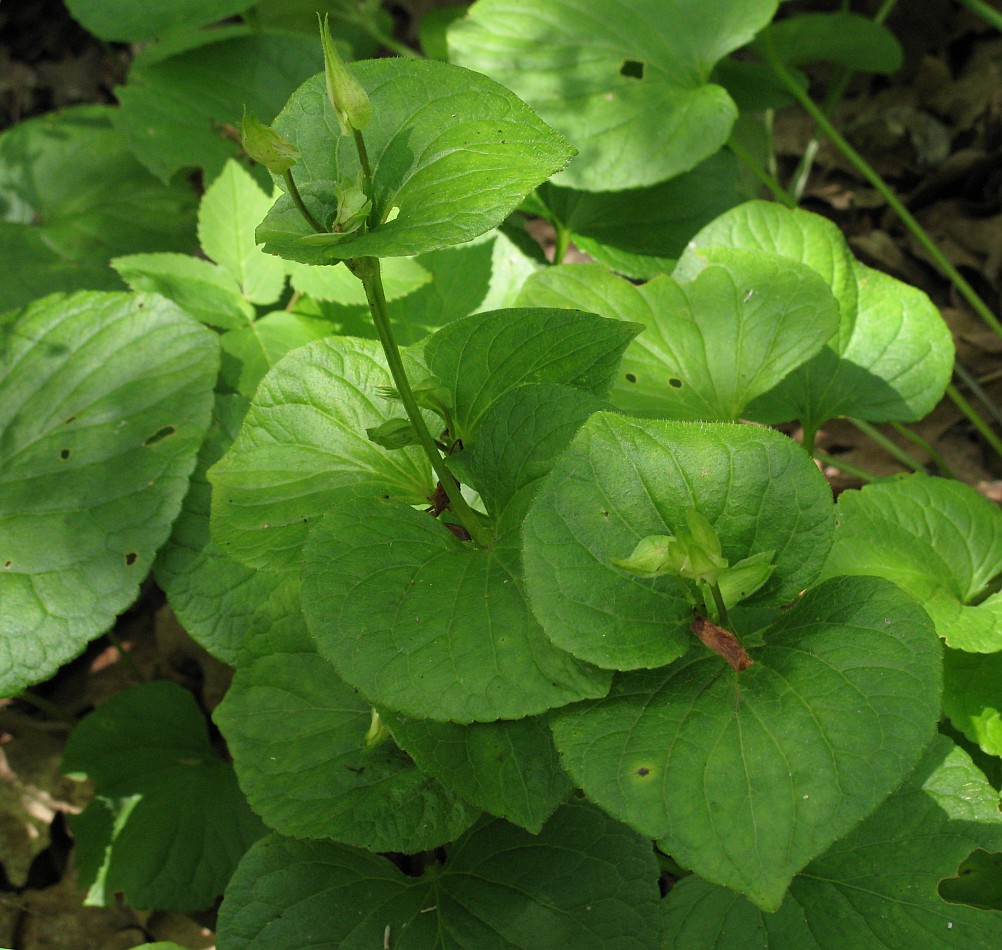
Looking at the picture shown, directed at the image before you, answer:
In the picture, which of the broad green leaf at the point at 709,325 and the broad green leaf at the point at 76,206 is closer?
the broad green leaf at the point at 709,325

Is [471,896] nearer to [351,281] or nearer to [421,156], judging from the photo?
[421,156]

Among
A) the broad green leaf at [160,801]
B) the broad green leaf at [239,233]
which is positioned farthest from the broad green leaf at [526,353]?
the broad green leaf at [160,801]

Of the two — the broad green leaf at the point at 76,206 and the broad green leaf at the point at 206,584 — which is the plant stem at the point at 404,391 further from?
the broad green leaf at the point at 76,206

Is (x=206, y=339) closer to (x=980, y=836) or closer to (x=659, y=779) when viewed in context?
(x=659, y=779)

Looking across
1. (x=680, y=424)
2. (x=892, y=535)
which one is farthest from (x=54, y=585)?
(x=892, y=535)

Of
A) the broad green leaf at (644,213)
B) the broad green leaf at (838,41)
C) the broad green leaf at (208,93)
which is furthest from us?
the broad green leaf at (838,41)

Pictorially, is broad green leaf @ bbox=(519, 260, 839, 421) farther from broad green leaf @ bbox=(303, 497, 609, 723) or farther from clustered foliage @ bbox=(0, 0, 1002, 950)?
broad green leaf @ bbox=(303, 497, 609, 723)

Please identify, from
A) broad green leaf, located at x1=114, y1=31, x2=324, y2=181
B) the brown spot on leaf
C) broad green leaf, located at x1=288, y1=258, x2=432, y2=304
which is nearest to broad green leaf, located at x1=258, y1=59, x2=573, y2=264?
the brown spot on leaf

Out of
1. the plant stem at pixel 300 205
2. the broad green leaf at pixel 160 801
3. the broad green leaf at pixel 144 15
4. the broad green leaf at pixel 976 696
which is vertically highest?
the plant stem at pixel 300 205
